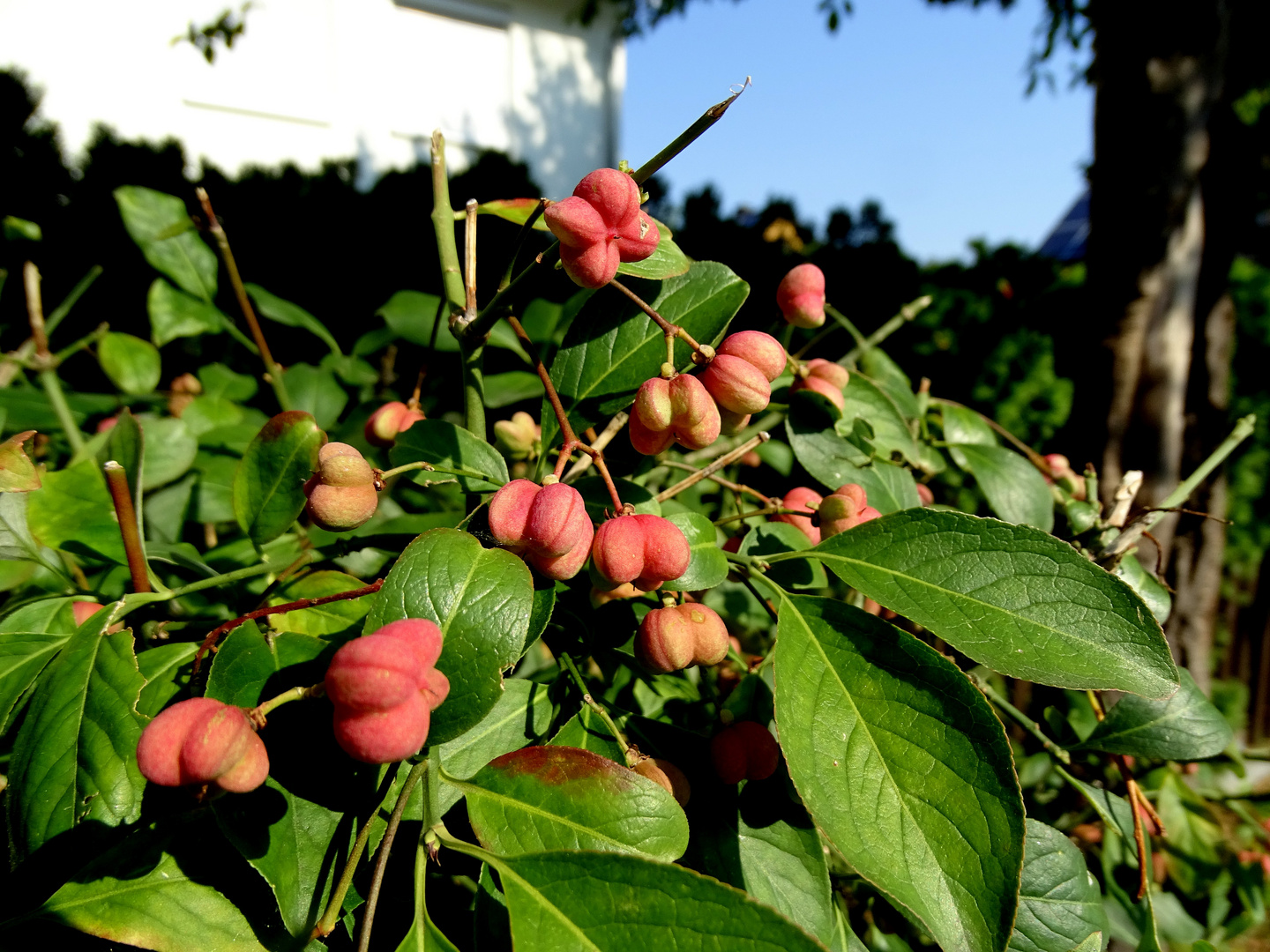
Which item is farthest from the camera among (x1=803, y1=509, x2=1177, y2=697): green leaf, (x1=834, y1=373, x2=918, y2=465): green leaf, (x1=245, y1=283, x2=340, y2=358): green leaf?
(x1=245, y1=283, x2=340, y2=358): green leaf

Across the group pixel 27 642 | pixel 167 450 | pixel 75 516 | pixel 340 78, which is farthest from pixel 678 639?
pixel 340 78

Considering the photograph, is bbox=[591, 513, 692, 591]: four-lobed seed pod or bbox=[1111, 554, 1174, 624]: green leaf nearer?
bbox=[591, 513, 692, 591]: four-lobed seed pod

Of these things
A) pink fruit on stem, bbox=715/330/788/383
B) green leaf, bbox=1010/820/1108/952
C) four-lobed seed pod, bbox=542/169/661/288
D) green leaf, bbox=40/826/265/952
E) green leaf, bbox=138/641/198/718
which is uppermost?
four-lobed seed pod, bbox=542/169/661/288

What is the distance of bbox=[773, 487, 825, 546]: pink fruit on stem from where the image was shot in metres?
0.87

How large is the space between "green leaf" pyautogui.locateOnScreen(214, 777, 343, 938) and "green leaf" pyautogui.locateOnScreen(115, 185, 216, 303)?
111 cm

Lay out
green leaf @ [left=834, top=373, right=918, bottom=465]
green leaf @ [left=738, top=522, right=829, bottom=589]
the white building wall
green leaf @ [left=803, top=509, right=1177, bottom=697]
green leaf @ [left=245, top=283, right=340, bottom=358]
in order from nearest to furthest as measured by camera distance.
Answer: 1. green leaf @ [left=803, top=509, right=1177, bottom=697]
2. green leaf @ [left=738, top=522, right=829, bottom=589]
3. green leaf @ [left=834, top=373, right=918, bottom=465]
4. green leaf @ [left=245, top=283, right=340, bottom=358]
5. the white building wall

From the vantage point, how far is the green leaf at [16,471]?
2.38 feet

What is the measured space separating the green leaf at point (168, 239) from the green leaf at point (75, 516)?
637 millimetres

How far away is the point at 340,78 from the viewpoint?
629 centimetres

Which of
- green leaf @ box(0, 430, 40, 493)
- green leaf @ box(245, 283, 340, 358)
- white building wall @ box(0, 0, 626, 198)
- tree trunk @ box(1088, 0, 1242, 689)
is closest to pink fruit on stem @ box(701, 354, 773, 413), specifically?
green leaf @ box(0, 430, 40, 493)

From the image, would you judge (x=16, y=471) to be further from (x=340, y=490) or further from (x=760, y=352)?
(x=760, y=352)

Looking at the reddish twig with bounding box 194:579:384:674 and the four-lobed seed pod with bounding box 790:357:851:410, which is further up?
the four-lobed seed pod with bounding box 790:357:851:410

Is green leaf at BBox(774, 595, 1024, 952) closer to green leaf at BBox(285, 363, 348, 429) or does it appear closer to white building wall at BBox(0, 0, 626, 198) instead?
green leaf at BBox(285, 363, 348, 429)

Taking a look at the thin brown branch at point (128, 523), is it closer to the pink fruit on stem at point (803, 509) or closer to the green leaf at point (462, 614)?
the green leaf at point (462, 614)
